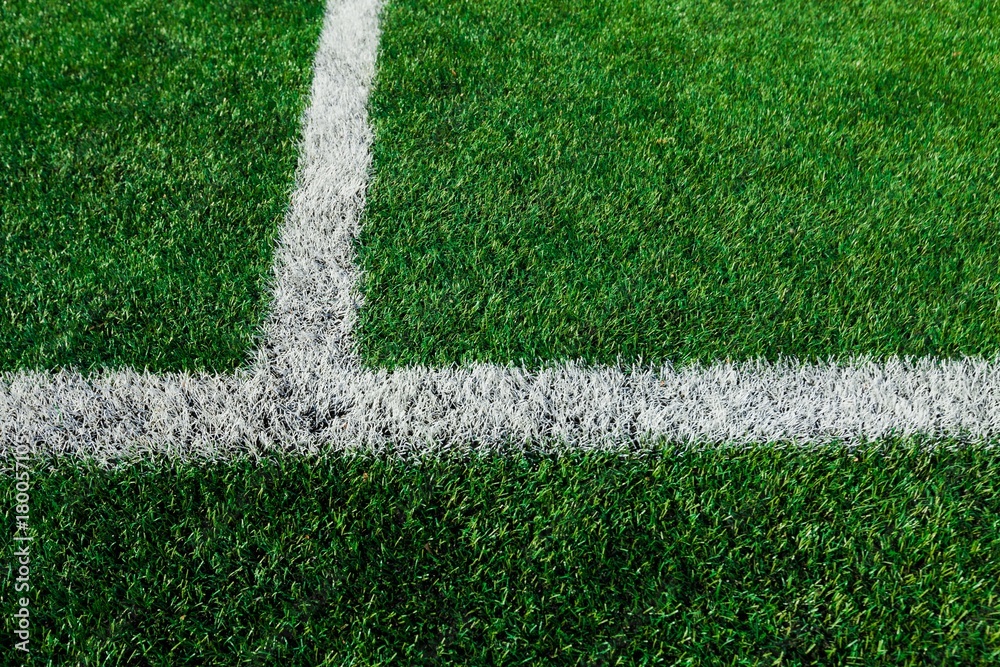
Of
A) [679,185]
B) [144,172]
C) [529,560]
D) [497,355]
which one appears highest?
[679,185]

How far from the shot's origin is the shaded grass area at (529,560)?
113 centimetres

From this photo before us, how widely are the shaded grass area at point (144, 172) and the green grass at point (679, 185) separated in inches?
13.8

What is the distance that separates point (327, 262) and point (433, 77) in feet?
3.35

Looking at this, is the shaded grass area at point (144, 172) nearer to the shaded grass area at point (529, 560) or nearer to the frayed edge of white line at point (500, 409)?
the frayed edge of white line at point (500, 409)

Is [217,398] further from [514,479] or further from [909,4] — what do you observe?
[909,4]

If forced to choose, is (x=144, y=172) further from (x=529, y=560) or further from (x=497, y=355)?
(x=529, y=560)

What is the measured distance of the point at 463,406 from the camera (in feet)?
4.78

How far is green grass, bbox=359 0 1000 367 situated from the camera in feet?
5.32

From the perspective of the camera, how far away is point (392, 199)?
1950mm

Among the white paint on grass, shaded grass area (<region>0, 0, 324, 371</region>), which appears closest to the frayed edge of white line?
the white paint on grass

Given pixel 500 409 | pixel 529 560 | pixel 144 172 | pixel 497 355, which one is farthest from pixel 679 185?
pixel 144 172

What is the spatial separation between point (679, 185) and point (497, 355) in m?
0.87

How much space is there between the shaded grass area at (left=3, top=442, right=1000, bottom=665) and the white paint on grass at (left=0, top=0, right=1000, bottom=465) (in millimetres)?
59

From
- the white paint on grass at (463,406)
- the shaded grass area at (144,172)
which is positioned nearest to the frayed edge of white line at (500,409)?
the white paint on grass at (463,406)
